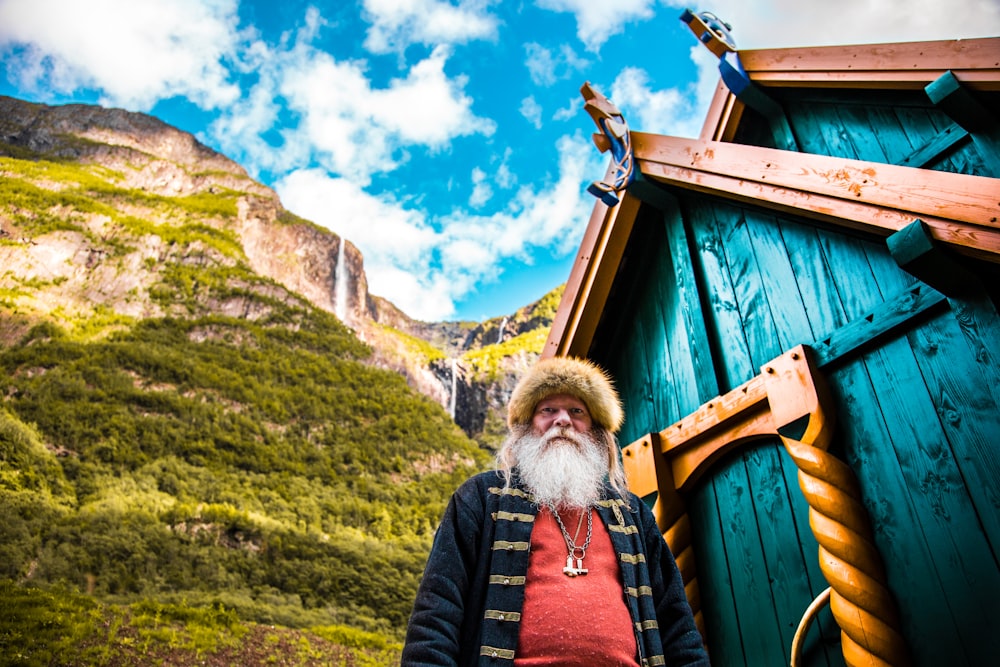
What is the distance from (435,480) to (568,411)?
29156 mm

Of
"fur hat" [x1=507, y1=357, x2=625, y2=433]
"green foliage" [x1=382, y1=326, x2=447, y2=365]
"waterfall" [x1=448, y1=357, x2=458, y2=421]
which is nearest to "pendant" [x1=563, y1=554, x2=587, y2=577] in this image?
"fur hat" [x1=507, y1=357, x2=625, y2=433]

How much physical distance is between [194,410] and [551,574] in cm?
2971

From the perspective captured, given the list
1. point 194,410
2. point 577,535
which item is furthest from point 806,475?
point 194,410

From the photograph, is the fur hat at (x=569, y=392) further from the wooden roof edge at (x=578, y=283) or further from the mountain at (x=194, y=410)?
the mountain at (x=194, y=410)

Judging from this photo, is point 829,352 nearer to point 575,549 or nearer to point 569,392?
point 569,392

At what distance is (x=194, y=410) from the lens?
27438 mm

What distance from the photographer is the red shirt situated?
170 centimetres

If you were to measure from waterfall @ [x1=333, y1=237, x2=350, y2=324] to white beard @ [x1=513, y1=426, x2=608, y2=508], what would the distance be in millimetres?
57187

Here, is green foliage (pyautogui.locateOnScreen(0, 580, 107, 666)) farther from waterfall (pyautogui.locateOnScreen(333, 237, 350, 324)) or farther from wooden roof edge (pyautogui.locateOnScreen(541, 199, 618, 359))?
waterfall (pyautogui.locateOnScreen(333, 237, 350, 324))

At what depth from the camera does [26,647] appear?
29.3ft

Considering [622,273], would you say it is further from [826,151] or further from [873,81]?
[873,81]

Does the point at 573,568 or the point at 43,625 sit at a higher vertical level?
the point at 43,625

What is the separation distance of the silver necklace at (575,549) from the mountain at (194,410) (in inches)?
412

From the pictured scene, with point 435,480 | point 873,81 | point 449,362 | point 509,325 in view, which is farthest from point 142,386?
point 509,325
